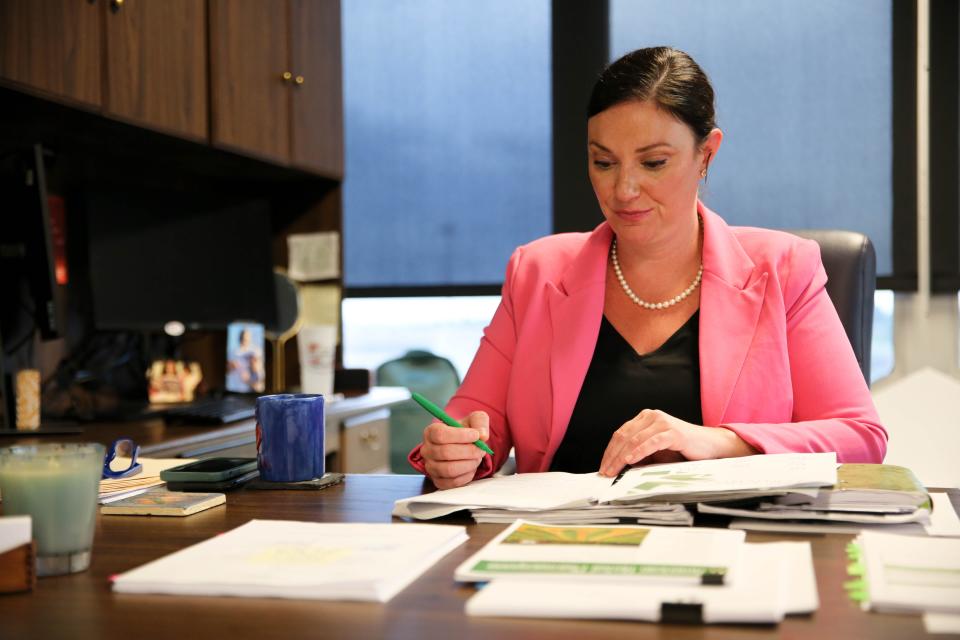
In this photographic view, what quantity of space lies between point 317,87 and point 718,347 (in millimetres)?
1839

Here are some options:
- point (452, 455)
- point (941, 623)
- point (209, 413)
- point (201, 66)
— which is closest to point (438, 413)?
point (452, 455)

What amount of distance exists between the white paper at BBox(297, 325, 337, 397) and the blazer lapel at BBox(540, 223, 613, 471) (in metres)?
1.11

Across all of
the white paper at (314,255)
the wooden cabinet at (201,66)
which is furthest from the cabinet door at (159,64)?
the white paper at (314,255)

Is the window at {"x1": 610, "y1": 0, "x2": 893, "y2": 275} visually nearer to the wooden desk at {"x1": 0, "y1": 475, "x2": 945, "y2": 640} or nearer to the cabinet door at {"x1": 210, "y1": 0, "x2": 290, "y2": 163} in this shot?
the cabinet door at {"x1": 210, "y1": 0, "x2": 290, "y2": 163}

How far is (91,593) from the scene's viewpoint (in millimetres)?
806

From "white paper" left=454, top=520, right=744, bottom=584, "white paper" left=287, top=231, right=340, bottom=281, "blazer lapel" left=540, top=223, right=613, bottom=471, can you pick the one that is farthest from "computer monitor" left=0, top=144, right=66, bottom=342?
"white paper" left=454, top=520, right=744, bottom=584

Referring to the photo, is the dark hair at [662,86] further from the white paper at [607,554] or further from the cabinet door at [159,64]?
the cabinet door at [159,64]

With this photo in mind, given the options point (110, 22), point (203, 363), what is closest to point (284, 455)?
point (110, 22)

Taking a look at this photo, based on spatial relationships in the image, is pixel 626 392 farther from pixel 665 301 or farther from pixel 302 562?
pixel 302 562

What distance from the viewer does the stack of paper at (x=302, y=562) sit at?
784mm

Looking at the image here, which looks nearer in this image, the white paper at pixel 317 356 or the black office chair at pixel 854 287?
the black office chair at pixel 854 287

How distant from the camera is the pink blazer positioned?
1.50m

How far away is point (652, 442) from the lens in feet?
3.94

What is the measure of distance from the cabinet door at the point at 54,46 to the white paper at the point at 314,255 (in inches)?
48.6
